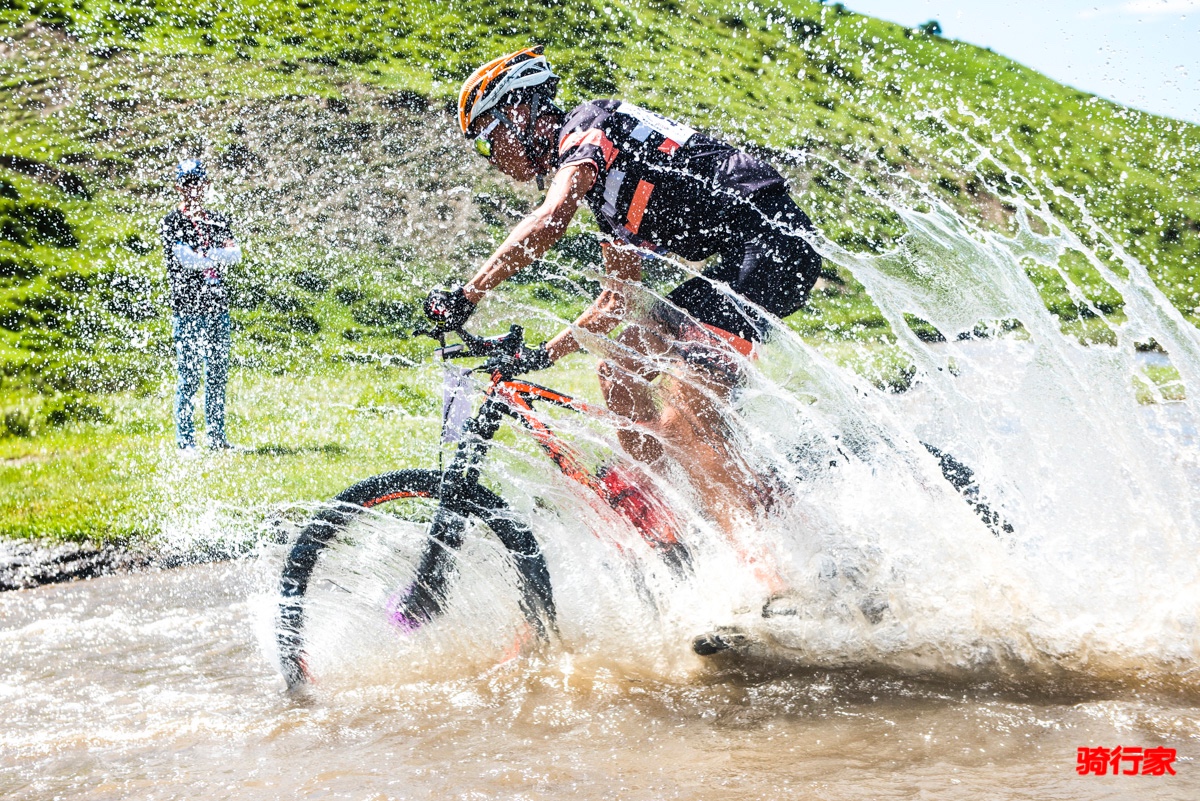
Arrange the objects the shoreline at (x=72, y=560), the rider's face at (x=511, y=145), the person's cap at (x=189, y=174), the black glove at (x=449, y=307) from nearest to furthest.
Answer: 1. the black glove at (x=449, y=307)
2. the rider's face at (x=511, y=145)
3. the shoreline at (x=72, y=560)
4. the person's cap at (x=189, y=174)

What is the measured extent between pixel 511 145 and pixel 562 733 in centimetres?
237

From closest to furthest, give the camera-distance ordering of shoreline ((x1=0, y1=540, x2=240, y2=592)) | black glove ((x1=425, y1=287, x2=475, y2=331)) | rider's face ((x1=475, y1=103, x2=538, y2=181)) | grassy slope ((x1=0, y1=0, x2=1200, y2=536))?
black glove ((x1=425, y1=287, x2=475, y2=331)) → rider's face ((x1=475, y1=103, x2=538, y2=181)) → shoreline ((x1=0, y1=540, x2=240, y2=592)) → grassy slope ((x1=0, y1=0, x2=1200, y2=536))

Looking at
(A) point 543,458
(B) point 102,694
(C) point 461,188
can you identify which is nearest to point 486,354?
(A) point 543,458

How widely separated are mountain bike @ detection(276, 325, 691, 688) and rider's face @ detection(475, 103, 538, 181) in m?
0.79

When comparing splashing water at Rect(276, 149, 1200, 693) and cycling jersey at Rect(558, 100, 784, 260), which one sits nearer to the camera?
splashing water at Rect(276, 149, 1200, 693)

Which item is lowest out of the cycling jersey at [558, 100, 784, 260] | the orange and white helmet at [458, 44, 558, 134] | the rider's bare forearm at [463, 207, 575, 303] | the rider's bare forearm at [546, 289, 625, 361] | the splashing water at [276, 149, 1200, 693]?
the splashing water at [276, 149, 1200, 693]

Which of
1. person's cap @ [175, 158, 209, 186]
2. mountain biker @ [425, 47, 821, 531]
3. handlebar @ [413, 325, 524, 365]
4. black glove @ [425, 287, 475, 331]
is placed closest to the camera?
black glove @ [425, 287, 475, 331]

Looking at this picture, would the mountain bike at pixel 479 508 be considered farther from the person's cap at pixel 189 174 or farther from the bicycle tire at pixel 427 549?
the person's cap at pixel 189 174

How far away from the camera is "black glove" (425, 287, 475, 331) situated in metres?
3.51

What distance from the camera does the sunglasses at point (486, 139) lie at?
13.2ft

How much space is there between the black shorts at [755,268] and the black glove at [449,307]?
2.98 ft

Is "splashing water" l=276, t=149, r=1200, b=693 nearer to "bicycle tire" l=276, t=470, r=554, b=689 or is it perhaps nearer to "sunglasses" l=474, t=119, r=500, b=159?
"bicycle tire" l=276, t=470, r=554, b=689

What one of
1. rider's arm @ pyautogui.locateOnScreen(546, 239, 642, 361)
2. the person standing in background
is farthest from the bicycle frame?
the person standing in background

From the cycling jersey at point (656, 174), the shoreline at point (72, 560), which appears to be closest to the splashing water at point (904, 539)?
the cycling jersey at point (656, 174)
